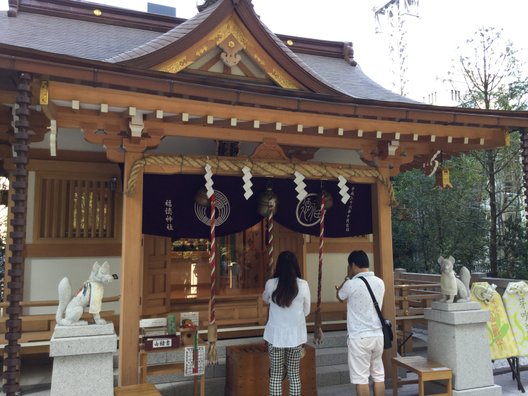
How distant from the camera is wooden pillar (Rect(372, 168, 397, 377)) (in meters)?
6.55

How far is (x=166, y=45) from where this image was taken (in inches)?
236

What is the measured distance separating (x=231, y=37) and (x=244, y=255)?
5281mm

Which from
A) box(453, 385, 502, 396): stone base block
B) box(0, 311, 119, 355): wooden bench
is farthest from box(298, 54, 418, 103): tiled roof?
box(0, 311, 119, 355): wooden bench

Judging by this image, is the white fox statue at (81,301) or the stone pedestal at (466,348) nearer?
the white fox statue at (81,301)

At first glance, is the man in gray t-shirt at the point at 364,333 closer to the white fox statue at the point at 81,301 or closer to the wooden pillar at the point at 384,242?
the wooden pillar at the point at 384,242

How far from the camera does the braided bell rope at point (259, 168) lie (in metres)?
5.56

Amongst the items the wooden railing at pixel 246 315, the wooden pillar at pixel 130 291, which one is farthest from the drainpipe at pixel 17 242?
the wooden railing at pixel 246 315

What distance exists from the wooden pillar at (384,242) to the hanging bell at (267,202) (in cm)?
171

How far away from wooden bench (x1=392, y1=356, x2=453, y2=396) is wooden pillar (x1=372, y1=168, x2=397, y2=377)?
679 mm

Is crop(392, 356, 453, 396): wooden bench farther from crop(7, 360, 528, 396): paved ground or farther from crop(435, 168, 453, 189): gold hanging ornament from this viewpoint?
crop(435, 168, 453, 189): gold hanging ornament

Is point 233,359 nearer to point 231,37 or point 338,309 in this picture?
point 338,309

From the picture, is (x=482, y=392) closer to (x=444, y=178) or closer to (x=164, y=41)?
(x=444, y=178)

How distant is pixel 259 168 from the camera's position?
6.19 meters

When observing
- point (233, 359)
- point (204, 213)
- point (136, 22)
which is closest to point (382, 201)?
point (204, 213)
